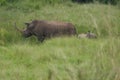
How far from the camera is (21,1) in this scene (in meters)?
16.9

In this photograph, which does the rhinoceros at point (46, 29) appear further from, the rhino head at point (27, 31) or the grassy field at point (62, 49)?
the grassy field at point (62, 49)

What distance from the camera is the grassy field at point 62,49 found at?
3.37m

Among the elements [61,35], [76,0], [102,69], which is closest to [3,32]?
[61,35]

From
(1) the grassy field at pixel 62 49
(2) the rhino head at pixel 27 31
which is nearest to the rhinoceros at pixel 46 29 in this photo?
(2) the rhino head at pixel 27 31

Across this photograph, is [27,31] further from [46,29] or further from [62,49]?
[62,49]

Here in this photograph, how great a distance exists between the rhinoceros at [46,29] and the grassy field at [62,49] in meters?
0.28

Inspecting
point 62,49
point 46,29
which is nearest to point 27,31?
point 46,29

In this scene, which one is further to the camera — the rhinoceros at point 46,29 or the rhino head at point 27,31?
the rhino head at point 27,31

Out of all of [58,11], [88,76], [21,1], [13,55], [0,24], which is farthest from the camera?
[21,1]

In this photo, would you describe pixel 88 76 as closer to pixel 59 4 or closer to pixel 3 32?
pixel 3 32

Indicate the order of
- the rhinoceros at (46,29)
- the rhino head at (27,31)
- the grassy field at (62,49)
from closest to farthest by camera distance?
the grassy field at (62,49)
the rhinoceros at (46,29)
the rhino head at (27,31)

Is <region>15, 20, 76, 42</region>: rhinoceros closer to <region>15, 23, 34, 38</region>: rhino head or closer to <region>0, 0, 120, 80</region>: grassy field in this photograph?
<region>15, 23, 34, 38</region>: rhino head

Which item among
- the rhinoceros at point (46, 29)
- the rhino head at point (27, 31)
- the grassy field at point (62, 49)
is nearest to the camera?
the grassy field at point (62, 49)

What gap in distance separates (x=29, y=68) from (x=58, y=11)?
30.2 ft
